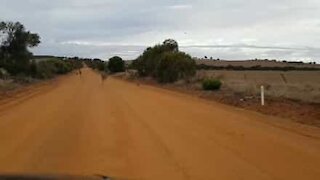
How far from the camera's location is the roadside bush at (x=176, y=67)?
215 feet

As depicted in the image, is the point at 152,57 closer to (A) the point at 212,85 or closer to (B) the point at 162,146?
(A) the point at 212,85

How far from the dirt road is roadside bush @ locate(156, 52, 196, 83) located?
42.1m

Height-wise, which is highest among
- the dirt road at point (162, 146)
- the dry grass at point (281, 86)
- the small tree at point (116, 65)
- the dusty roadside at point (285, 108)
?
the dirt road at point (162, 146)

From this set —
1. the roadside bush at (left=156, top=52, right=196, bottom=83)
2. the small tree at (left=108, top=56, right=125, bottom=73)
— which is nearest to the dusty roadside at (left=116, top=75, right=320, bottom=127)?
the roadside bush at (left=156, top=52, right=196, bottom=83)

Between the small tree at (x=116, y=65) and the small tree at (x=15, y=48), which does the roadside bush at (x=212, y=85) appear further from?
the small tree at (x=116, y=65)

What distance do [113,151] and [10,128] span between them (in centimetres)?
656

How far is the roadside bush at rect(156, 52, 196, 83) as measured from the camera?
215 ft

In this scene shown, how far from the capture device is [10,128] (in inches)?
746

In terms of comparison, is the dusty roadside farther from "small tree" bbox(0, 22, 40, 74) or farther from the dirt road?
"small tree" bbox(0, 22, 40, 74)

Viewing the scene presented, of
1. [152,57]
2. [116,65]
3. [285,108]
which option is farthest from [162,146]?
[116,65]

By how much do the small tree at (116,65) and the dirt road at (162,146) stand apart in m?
129

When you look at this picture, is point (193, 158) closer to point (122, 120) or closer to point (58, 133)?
point (58, 133)

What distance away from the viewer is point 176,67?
66.5 meters

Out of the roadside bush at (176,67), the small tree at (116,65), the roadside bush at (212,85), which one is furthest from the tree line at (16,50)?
the small tree at (116,65)
